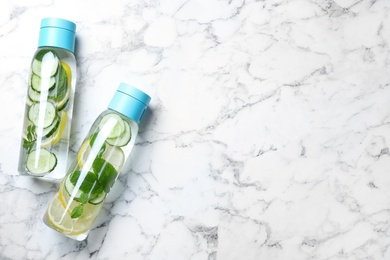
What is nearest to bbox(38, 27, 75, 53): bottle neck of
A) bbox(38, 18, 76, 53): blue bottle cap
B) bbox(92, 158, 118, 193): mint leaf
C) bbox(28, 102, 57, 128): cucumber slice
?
bbox(38, 18, 76, 53): blue bottle cap

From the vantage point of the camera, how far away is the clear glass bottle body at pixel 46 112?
1.09 meters

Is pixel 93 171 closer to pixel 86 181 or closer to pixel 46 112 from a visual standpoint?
pixel 86 181

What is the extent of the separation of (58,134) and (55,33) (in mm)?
183

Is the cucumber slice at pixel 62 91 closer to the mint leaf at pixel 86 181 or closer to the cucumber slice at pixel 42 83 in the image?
the cucumber slice at pixel 42 83

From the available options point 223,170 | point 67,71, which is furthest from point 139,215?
point 67,71

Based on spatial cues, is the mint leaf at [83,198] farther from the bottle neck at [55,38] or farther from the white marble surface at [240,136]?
the bottle neck at [55,38]

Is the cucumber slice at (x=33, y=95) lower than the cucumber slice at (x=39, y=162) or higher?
higher

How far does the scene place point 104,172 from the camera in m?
1.08

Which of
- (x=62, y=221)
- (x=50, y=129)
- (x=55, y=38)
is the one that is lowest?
(x=62, y=221)

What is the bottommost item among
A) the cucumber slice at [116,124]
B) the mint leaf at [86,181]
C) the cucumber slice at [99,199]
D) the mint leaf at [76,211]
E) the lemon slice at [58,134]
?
the mint leaf at [76,211]

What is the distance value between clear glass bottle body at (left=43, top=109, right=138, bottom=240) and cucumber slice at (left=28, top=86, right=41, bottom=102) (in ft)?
0.38

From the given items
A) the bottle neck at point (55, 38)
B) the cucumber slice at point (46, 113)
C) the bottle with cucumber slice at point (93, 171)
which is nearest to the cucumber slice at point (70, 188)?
the bottle with cucumber slice at point (93, 171)

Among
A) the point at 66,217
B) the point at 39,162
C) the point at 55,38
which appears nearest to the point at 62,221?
the point at 66,217

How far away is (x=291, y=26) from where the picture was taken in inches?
44.9
